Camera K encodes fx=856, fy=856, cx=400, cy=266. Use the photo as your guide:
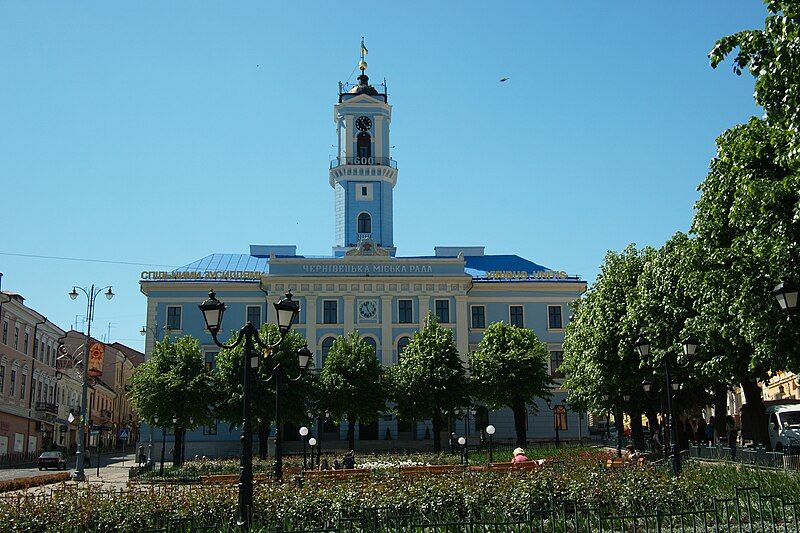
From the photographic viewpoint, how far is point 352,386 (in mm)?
46438

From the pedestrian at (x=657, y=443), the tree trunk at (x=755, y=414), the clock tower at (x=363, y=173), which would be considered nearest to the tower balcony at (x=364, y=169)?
the clock tower at (x=363, y=173)

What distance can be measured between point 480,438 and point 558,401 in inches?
251

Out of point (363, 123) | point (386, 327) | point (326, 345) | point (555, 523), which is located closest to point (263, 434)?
point (326, 345)

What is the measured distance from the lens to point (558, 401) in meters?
55.3

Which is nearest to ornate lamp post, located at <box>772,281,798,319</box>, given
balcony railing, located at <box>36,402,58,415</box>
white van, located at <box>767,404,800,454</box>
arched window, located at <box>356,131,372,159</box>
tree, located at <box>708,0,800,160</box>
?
tree, located at <box>708,0,800,160</box>

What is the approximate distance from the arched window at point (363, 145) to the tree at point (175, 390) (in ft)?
73.8

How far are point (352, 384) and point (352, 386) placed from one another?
0.38 metres

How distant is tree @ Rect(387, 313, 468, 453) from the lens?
47.0 m

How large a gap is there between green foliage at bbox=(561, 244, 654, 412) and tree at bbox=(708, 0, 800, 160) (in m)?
20.3

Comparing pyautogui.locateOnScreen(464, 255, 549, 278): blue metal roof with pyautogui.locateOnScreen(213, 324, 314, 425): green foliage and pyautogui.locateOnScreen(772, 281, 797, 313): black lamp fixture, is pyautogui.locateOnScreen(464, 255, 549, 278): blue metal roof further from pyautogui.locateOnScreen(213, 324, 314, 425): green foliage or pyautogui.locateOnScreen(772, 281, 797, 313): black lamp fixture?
pyautogui.locateOnScreen(772, 281, 797, 313): black lamp fixture

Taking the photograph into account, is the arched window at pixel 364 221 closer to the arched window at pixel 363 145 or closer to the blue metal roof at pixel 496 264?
the arched window at pixel 363 145

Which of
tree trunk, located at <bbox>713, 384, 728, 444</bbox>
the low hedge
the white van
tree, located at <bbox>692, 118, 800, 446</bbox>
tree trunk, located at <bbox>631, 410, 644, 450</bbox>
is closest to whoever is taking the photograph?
tree, located at <bbox>692, 118, 800, 446</bbox>

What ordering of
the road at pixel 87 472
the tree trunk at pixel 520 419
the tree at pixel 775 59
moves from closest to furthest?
1. the tree at pixel 775 59
2. the road at pixel 87 472
3. the tree trunk at pixel 520 419

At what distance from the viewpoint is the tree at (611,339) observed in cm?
3431
